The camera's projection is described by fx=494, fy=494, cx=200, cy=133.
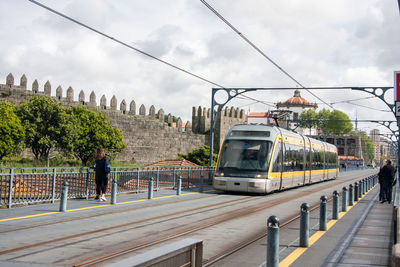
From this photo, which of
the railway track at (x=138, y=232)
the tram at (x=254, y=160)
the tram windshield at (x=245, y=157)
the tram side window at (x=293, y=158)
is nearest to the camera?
the railway track at (x=138, y=232)

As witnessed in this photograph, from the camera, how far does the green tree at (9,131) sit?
31.2 meters

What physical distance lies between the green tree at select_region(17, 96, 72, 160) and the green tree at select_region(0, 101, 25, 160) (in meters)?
1.31

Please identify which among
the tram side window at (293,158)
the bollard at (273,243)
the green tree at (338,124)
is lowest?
the bollard at (273,243)

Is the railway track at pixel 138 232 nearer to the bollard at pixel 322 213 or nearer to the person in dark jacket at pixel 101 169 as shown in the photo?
the bollard at pixel 322 213

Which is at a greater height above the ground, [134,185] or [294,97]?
[294,97]

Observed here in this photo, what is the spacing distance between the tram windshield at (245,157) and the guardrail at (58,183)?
9.35 ft

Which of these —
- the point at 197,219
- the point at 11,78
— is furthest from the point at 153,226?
the point at 11,78

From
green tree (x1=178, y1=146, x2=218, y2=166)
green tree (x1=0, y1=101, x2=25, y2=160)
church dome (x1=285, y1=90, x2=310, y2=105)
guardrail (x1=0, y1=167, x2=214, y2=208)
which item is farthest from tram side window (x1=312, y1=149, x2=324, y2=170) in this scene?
church dome (x1=285, y1=90, x2=310, y2=105)

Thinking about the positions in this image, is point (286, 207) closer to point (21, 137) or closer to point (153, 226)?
point (153, 226)

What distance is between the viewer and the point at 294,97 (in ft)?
504

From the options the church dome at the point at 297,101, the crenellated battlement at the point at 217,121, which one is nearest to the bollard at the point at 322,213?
the crenellated battlement at the point at 217,121

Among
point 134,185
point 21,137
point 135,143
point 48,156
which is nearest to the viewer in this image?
point 134,185

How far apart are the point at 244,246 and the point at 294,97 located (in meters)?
148

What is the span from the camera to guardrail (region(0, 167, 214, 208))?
13051 mm
